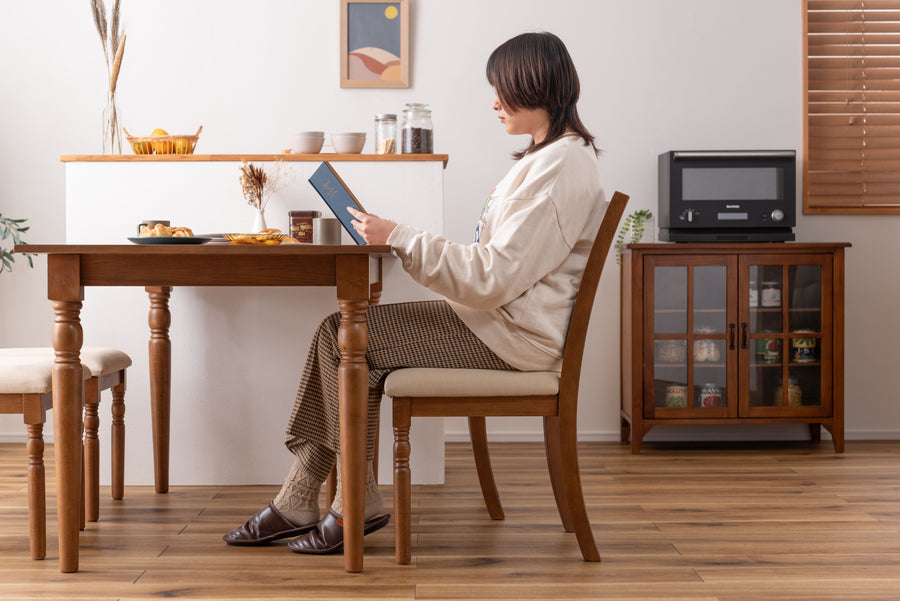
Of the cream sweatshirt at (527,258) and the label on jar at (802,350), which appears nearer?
the cream sweatshirt at (527,258)

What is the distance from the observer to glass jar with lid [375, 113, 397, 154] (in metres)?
2.63

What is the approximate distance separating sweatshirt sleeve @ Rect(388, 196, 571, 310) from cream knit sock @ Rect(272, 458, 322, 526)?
1.84 feet

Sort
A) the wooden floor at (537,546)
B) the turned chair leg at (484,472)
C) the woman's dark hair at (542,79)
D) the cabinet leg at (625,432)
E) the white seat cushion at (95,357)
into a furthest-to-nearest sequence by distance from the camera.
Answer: the cabinet leg at (625,432) → the turned chair leg at (484,472) → the white seat cushion at (95,357) → the woman's dark hair at (542,79) → the wooden floor at (537,546)

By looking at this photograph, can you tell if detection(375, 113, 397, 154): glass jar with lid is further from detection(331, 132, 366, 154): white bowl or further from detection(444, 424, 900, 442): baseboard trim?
detection(444, 424, 900, 442): baseboard trim

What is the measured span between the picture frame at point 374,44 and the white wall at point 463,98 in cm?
5

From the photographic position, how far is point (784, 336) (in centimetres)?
324

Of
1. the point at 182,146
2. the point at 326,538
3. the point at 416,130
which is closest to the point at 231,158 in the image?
the point at 182,146

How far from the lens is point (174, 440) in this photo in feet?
8.57

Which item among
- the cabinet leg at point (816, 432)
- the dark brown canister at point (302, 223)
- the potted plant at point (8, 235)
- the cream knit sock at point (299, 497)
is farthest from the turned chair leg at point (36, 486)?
the cabinet leg at point (816, 432)

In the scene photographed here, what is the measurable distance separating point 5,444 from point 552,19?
285 centimetres

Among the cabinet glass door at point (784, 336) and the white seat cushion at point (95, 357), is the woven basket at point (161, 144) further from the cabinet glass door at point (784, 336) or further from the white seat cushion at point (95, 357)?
the cabinet glass door at point (784, 336)

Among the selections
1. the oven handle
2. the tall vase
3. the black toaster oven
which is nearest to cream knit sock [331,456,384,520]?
the tall vase

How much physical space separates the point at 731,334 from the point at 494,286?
1.80 meters

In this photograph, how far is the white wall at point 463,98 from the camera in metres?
3.38
